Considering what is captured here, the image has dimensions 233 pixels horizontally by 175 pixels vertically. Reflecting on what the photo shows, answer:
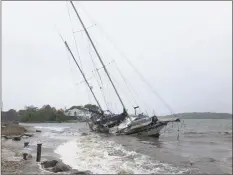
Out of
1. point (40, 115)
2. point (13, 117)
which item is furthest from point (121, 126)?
point (40, 115)

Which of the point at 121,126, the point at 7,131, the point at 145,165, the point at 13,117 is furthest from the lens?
the point at 13,117

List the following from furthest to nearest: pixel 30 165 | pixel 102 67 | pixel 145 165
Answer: pixel 102 67, pixel 145 165, pixel 30 165

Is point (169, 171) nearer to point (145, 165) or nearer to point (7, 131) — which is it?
point (145, 165)

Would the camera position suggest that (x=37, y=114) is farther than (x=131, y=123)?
Yes

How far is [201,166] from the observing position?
69.6 feet

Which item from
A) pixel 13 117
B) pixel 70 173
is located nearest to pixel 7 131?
pixel 70 173

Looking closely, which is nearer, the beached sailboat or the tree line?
the beached sailboat

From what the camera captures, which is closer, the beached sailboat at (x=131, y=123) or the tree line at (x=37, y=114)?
the beached sailboat at (x=131, y=123)

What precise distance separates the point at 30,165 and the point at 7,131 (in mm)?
40039

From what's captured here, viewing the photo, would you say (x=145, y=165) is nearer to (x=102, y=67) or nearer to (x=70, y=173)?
(x=70, y=173)

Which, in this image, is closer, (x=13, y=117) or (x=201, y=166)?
(x=201, y=166)

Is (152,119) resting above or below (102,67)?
below

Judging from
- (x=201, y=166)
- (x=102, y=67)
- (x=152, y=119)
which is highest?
(x=102, y=67)

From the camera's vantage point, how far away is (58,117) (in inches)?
5846
